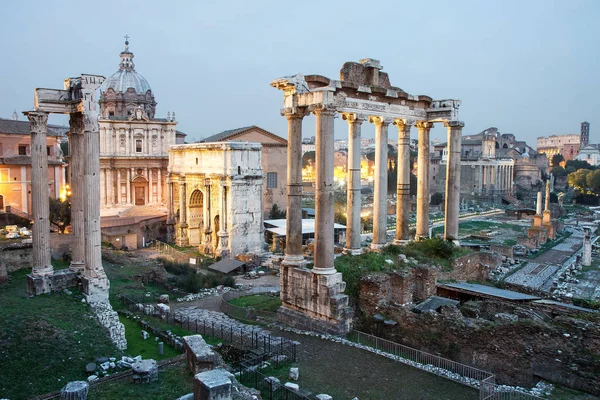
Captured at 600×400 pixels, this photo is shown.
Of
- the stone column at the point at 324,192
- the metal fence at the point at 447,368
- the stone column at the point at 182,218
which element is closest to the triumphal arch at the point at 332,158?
the stone column at the point at 324,192

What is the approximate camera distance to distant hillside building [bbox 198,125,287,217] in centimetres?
4750

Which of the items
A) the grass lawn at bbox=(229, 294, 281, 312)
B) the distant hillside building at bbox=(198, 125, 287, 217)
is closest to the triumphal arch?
the grass lawn at bbox=(229, 294, 281, 312)

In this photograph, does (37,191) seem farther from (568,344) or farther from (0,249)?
(568,344)

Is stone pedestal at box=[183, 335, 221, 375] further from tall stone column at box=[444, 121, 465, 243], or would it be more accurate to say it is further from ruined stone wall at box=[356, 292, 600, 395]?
tall stone column at box=[444, 121, 465, 243]

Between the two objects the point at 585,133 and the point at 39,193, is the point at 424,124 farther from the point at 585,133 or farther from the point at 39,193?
the point at 585,133

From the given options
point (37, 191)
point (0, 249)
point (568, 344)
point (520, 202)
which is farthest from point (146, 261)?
point (520, 202)

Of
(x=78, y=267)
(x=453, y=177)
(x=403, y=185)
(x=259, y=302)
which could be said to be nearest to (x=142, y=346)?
(x=78, y=267)

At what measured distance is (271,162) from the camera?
160 feet

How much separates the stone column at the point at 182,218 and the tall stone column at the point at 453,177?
22.2m

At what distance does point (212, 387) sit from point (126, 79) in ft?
138

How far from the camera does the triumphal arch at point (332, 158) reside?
14.0 metres

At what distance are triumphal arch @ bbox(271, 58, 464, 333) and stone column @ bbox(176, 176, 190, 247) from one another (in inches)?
846

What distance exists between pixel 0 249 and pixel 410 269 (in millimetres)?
15072

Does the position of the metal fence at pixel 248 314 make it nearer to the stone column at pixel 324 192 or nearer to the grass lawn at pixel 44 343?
the stone column at pixel 324 192
